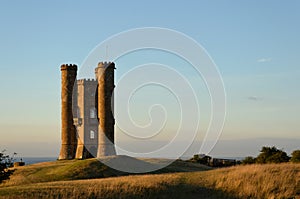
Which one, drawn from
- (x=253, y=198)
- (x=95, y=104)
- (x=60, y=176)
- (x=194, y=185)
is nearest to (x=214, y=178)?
(x=194, y=185)

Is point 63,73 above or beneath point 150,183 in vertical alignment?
above

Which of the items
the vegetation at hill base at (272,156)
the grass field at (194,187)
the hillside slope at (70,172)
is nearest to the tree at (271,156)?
the vegetation at hill base at (272,156)

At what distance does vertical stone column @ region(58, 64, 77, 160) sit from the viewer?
242 feet

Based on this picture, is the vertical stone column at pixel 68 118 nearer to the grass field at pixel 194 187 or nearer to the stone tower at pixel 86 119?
the stone tower at pixel 86 119

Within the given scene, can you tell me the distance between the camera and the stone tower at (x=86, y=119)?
71.5m

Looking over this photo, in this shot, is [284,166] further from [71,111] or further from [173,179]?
[71,111]

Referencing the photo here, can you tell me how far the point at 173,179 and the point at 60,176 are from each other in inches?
666

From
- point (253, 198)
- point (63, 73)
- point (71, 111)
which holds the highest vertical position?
point (63, 73)

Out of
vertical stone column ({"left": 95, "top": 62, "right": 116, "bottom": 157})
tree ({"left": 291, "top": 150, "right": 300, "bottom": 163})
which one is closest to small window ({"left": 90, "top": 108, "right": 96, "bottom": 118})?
vertical stone column ({"left": 95, "top": 62, "right": 116, "bottom": 157})

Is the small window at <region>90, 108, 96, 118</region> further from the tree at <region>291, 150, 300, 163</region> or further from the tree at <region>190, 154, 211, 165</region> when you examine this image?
the tree at <region>291, 150, 300, 163</region>

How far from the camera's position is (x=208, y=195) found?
33.0m

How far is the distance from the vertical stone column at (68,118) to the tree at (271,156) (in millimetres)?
28983

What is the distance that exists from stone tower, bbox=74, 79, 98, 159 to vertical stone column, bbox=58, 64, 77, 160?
1.18 m

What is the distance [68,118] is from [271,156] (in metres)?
31.4
